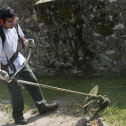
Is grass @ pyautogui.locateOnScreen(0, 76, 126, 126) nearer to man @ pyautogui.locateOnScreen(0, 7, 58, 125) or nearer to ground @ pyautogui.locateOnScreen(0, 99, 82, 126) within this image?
ground @ pyautogui.locateOnScreen(0, 99, 82, 126)

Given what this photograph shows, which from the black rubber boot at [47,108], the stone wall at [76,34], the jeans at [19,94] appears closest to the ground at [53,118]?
the black rubber boot at [47,108]

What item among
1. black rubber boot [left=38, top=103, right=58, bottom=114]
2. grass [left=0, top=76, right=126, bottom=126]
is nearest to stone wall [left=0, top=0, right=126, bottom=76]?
grass [left=0, top=76, right=126, bottom=126]

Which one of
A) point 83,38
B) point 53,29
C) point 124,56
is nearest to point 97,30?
point 83,38

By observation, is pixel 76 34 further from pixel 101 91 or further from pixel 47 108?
pixel 47 108

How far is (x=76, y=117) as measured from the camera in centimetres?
380

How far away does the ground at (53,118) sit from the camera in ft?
12.4

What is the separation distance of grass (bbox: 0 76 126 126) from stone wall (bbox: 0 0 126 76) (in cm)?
18

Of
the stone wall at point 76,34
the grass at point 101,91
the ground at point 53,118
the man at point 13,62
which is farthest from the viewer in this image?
the stone wall at point 76,34

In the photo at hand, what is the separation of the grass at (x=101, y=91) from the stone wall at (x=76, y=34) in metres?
0.18

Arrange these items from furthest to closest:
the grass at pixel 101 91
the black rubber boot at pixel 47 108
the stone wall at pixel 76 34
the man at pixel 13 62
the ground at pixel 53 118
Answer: the stone wall at pixel 76 34, the black rubber boot at pixel 47 108, the ground at pixel 53 118, the man at pixel 13 62, the grass at pixel 101 91

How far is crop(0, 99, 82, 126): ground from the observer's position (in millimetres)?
3766

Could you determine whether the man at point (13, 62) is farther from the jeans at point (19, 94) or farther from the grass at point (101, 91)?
the grass at point (101, 91)

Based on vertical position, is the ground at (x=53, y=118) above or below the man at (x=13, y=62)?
below

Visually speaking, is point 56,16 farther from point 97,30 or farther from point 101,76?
point 101,76
